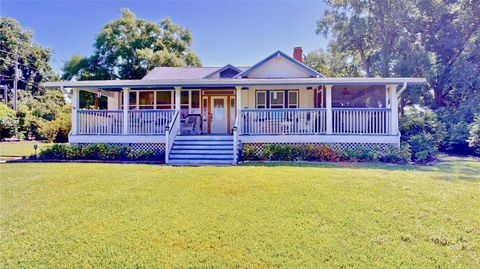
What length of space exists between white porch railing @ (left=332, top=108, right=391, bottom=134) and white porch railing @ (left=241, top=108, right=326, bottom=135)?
0.68 m

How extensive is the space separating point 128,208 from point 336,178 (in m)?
4.86

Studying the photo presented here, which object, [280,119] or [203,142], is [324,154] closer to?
[280,119]

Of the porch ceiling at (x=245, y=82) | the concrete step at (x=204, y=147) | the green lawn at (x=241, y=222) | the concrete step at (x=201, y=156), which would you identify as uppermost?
the porch ceiling at (x=245, y=82)

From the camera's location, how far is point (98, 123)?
39.4 ft

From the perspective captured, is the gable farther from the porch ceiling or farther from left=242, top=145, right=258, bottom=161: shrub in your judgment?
left=242, top=145, right=258, bottom=161: shrub

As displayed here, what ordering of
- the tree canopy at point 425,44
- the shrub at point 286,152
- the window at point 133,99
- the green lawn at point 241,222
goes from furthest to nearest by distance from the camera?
1. the tree canopy at point 425,44
2. the window at point 133,99
3. the shrub at point 286,152
4. the green lawn at point 241,222

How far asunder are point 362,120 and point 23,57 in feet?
164

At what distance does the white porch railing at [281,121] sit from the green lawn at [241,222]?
4.79 m

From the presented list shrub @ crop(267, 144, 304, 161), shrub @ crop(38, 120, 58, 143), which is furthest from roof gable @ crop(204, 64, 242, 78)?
shrub @ crop(38, 120, 58, 143)

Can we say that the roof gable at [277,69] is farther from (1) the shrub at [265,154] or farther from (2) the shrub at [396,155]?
(2) the shrub at [396,155]

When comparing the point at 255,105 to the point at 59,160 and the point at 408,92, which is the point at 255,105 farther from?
the point at 408,92

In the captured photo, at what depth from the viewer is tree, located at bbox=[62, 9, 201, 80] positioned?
94.8ft

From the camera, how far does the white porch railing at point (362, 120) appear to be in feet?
37.0

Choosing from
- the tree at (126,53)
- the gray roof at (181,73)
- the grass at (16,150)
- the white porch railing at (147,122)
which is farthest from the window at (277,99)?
the tree at (126,53)
